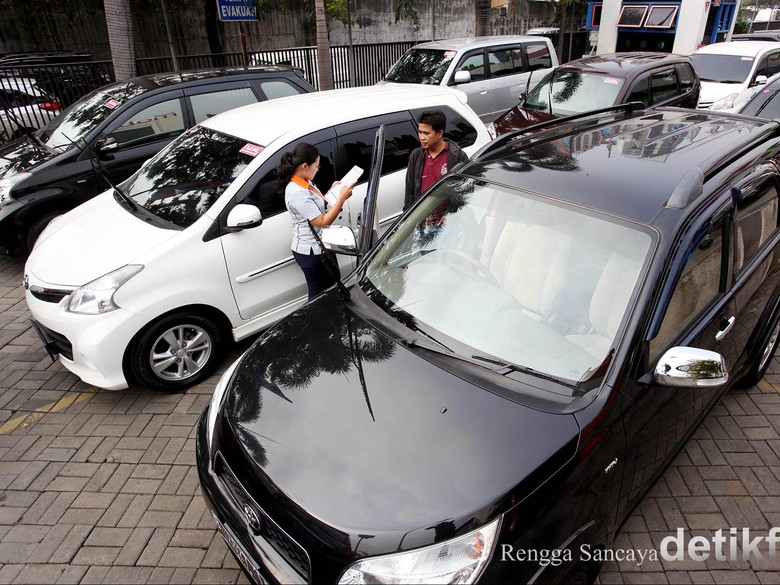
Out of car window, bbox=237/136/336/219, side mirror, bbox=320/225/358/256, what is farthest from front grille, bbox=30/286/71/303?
side mirror, bbox=320/225/358/256

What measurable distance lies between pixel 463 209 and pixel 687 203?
43.3 inches

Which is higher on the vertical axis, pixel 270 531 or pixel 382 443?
pixel 382 443

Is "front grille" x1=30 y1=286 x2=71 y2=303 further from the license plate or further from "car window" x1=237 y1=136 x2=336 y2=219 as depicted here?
the license plate

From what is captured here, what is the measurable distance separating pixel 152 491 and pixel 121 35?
812cm

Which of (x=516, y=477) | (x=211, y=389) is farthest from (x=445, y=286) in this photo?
(x=211, y=389)

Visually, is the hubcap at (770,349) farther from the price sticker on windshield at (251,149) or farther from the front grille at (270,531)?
the price sticker on windshield at (251,149)

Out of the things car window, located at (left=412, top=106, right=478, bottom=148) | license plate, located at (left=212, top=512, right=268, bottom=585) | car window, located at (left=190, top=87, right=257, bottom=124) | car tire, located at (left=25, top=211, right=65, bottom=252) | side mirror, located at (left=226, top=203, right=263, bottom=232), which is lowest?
license plate, located at (left=212, top=512, right=268, bottom=585)

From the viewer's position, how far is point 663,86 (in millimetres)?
8320

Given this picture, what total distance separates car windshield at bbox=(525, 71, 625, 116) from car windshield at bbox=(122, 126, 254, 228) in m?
5.69

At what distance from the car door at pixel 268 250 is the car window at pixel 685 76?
279 inches

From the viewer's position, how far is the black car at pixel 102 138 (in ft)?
18.2

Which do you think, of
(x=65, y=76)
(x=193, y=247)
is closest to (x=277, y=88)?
(x=193, y=247)

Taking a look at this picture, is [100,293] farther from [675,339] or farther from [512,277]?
[675,339]

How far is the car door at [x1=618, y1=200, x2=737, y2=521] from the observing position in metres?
2.26
